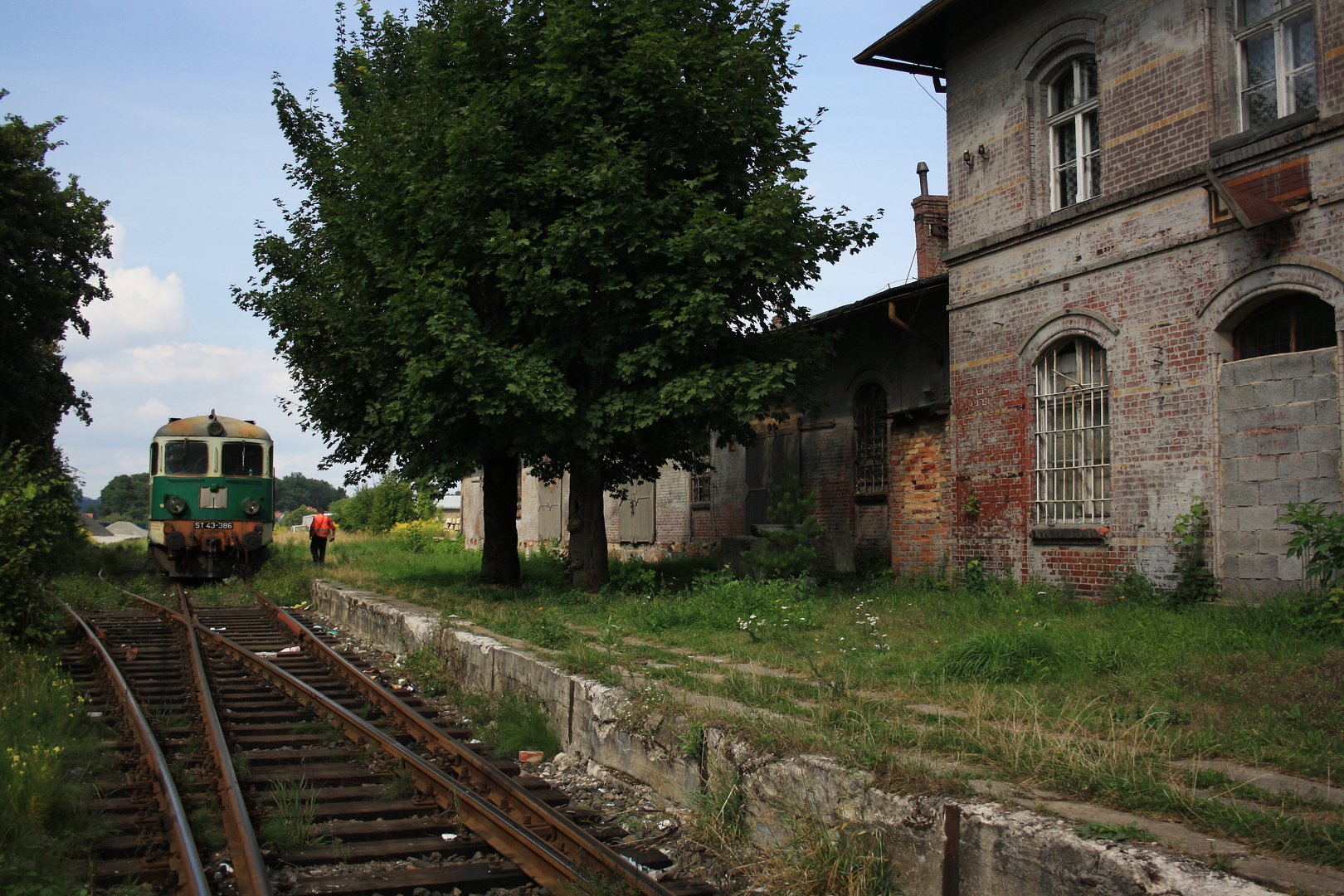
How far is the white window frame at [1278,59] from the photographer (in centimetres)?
888

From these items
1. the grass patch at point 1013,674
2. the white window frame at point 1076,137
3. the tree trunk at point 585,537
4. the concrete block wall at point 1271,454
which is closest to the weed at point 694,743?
the grass patch at point 1013,674

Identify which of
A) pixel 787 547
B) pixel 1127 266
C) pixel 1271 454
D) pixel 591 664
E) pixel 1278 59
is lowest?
pixel 591 664

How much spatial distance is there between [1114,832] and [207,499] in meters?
18.5

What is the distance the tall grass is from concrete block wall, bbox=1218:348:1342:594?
960cm

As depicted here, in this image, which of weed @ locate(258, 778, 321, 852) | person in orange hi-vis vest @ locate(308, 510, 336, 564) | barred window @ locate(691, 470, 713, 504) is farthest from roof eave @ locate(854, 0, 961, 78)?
person in orange hi-vis vest @ locate(308, 510, 336, 564)

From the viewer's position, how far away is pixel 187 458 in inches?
731

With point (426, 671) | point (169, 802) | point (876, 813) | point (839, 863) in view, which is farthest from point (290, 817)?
point (426, 671)

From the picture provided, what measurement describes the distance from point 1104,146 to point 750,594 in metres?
6.54

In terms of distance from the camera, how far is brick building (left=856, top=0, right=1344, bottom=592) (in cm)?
873

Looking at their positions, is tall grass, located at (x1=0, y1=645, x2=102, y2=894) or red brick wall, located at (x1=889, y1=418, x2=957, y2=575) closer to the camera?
tall grass, located at (x1=0, y1=645, x2=102, y2=894)

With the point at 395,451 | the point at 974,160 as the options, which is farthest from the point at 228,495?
the point at 974,160

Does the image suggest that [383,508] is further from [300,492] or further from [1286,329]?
[300,492]

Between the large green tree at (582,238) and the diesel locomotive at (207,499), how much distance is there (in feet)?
24.1

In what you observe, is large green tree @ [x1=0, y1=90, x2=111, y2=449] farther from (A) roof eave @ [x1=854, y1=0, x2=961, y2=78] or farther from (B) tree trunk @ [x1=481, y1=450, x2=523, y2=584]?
(A) roof eave @ [x1=854, y1=0, x2=961, y2=78]
